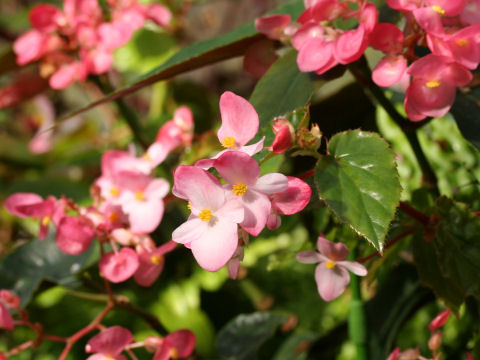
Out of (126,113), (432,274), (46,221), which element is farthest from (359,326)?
(126,113)

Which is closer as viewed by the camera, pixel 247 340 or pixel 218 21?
pixel 247 340

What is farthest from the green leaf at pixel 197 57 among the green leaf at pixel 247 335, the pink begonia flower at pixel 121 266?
the green leaf at pixel 247 335

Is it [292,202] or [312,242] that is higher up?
[292,202]

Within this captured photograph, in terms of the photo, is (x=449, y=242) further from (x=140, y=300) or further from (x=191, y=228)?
(x=140, y=300)

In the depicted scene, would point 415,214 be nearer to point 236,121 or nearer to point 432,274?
point 432,274

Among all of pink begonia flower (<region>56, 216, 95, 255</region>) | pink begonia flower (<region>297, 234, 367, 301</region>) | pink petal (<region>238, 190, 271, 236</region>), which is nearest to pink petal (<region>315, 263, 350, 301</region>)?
pink begonia flower (<region>297, 234, 367, 301</region>)

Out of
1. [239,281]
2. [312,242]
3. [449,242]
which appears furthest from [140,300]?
[449,242]

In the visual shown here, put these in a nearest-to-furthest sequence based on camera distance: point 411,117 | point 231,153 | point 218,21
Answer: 1. point 231,153
2. point 411,117
3. point 218,21
